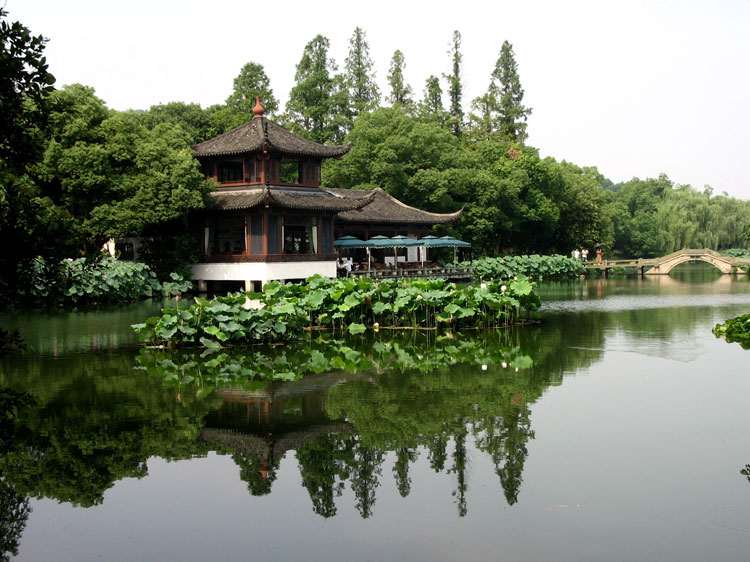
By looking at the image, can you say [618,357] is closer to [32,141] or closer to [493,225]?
[32,141]

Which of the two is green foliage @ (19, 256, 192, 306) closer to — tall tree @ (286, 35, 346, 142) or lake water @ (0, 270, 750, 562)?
lake water @ (0, 270, 750, 562)

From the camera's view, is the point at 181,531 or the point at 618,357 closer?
the point at 181,531

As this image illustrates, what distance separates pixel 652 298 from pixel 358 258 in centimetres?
1340

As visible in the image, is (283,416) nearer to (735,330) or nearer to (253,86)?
(735,330)

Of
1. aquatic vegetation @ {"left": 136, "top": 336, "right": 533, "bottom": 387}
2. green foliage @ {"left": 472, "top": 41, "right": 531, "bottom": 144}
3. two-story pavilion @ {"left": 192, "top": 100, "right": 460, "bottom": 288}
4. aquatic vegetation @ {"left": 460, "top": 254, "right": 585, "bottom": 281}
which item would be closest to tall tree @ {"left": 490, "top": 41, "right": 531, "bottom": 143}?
green foliage @ {"left": 472, "top": 41, "right": 531, "bottom": 144}

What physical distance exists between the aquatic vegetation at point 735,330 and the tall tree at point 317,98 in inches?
1477

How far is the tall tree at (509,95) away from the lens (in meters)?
61.5

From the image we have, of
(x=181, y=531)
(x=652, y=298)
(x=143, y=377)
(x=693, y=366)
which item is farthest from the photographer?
(x=652, y=298)

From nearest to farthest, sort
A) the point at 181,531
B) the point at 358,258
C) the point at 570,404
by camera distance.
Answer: the point at 181,531, the point at 570,404, the point at 358,258

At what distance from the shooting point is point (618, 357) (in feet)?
50.2

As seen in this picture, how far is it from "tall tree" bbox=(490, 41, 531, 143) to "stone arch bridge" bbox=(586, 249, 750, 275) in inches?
555

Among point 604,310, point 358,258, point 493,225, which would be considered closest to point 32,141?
point 604,310

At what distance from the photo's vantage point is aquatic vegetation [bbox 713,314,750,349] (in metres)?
17.8

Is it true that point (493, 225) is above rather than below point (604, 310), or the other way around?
above
